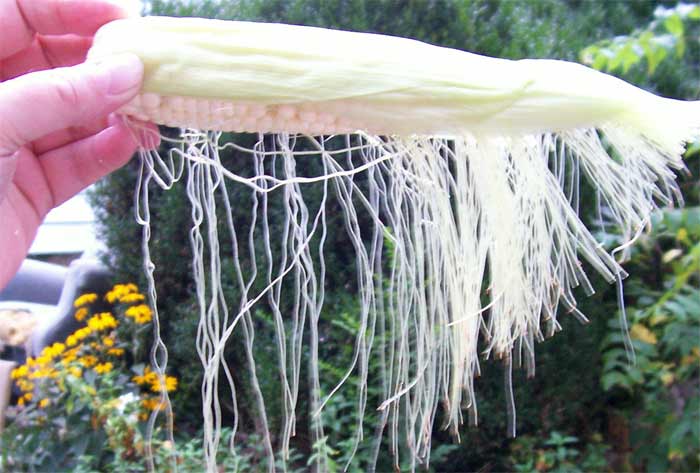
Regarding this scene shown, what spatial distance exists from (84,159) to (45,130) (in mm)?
325

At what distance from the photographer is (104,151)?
1.26 metres

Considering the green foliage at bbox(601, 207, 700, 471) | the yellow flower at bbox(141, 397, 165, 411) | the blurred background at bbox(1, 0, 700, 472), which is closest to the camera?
the green foliage at bbox(601, 207, 700, 471)

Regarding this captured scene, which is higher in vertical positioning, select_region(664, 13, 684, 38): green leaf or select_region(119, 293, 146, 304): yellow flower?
select_region(664, 13, 684, 38): green leaf

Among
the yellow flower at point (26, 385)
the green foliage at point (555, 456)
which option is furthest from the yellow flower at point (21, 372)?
the green foliage at point (555, 456)

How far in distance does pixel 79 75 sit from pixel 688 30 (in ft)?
7.70

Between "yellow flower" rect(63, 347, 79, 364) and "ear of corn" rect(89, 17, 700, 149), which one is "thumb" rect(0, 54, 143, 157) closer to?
"ear of corn" rect(89, 17, 700, 149)

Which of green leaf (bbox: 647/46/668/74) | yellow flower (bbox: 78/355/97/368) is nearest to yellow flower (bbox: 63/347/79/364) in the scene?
yellow flower (bbox: 78/355/97/368)

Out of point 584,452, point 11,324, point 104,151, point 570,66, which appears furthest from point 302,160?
point 11,324

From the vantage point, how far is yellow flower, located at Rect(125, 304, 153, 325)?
252cm

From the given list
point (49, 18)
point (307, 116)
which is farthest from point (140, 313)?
point (307, 116)

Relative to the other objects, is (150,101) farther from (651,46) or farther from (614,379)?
(614,379)

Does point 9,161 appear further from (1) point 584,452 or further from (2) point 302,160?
(1) point 584,452

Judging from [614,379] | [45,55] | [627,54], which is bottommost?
[614,379]

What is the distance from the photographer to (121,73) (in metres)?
0.90
